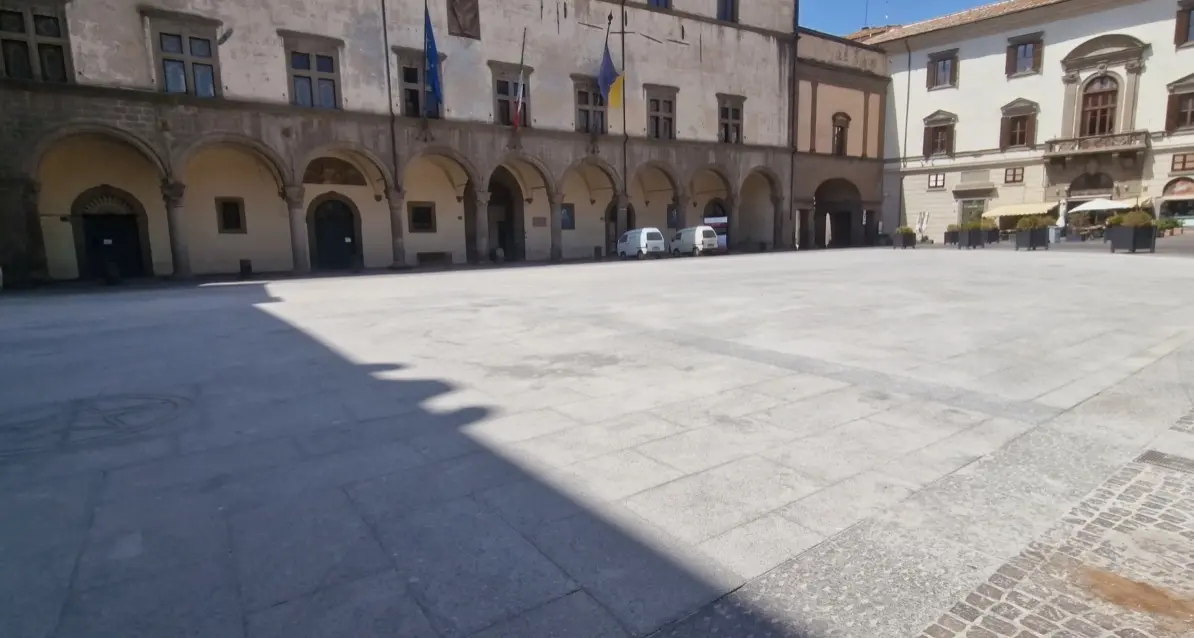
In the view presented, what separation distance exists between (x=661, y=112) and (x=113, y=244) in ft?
75.4

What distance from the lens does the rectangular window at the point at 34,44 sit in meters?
17.2

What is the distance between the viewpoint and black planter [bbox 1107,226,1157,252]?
22.6 meters

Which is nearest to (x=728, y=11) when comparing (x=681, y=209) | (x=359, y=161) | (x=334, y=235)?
(x=681, y=209)

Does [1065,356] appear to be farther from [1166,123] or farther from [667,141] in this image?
[1166,123]

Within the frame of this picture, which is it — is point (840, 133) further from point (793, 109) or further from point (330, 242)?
point (330, 242)

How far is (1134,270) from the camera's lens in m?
15.6

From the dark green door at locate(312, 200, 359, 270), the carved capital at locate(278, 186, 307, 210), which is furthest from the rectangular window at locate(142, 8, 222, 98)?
the dark green door at locate(312, 200, 359, 270)

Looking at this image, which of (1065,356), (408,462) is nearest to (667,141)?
(1065,356)

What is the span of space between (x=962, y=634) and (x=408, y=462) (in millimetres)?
2845

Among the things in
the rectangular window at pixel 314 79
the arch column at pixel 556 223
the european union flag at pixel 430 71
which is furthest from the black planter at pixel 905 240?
the rectangular window at pixel 314 79

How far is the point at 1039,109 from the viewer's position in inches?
1452

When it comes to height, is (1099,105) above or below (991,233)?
above

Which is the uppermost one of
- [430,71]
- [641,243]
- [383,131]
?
[430,71]

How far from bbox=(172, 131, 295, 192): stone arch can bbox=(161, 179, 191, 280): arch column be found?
2.44ft
